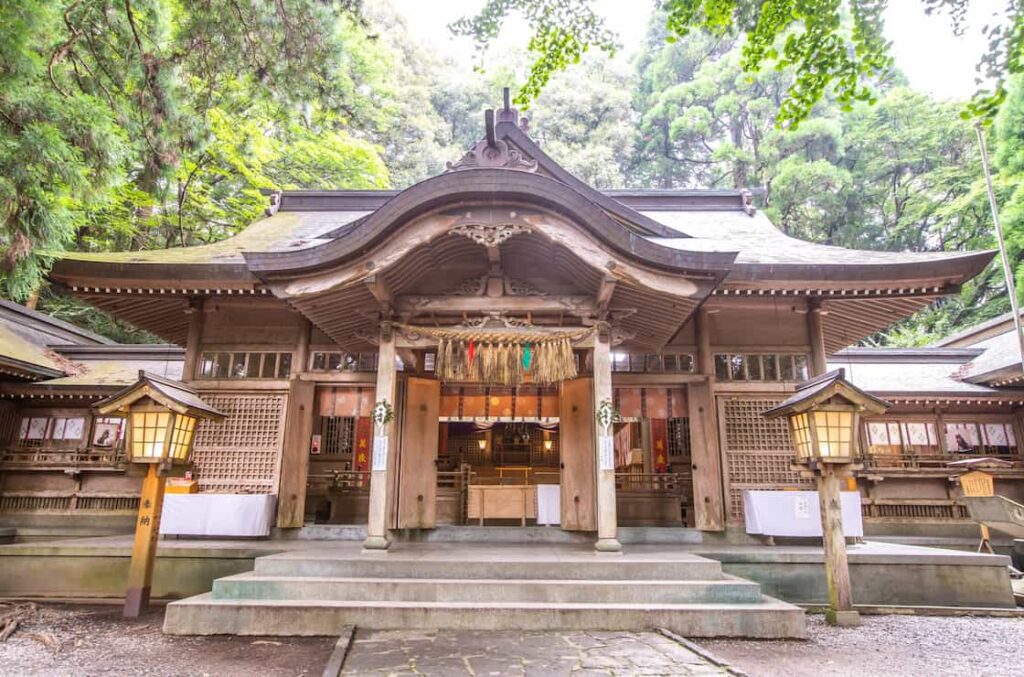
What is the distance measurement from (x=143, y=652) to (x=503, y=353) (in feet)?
16.2

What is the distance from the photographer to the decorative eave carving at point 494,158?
858 cm

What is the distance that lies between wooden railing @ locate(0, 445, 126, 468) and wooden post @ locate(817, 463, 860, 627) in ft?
39.5

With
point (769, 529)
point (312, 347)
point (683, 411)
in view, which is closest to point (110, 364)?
point (312, 347)

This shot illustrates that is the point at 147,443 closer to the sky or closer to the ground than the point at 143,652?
closer to the sky

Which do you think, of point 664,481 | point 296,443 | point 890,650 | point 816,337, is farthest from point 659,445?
point 890,650

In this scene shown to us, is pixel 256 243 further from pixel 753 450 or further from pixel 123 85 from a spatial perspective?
pixel 753 450

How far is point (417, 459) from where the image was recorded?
29.9 ft

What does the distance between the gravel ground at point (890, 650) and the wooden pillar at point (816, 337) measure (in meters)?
3.84

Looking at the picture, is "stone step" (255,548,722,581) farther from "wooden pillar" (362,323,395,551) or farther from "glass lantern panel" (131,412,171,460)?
"glass lantern panel" (131,412,171,460)

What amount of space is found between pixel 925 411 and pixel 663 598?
11.0 m

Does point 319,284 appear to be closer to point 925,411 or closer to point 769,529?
point 769,529

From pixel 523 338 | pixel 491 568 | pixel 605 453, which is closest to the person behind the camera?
pixel 491 568

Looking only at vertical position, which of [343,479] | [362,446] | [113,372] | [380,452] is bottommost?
[343,479]

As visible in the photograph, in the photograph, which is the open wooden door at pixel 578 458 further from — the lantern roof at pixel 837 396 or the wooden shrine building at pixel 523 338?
the lantern roof at pixel 837 396
